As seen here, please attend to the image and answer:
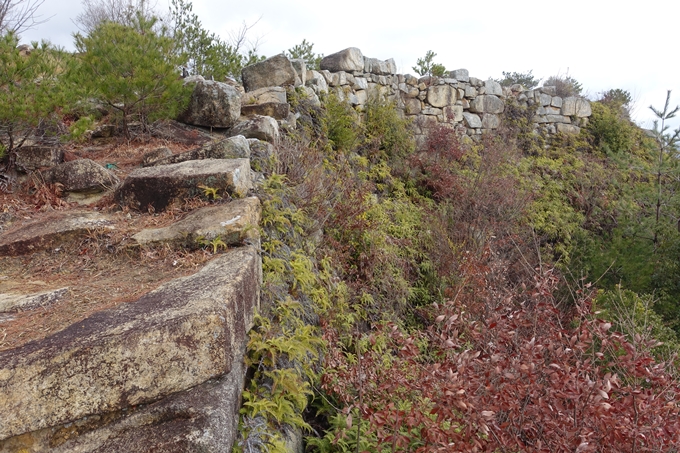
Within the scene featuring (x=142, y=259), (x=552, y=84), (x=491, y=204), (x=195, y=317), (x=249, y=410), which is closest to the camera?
(x=195, y=317)

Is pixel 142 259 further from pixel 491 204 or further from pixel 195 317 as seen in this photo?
pixel 491 204

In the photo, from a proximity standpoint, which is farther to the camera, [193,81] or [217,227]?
[193,81]

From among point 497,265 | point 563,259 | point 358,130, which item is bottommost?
point 563,259

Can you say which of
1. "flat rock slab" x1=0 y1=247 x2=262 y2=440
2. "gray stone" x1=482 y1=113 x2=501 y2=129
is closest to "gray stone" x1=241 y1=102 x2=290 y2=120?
"flat rock slab" x1=0 y1=247 x2=262 y2=440

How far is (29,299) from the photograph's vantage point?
2.48 m

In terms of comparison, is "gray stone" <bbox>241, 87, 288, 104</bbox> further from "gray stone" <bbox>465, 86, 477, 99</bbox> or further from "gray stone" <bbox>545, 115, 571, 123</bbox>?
"gray stone" <bbox>545, 115, 571, 123</bbox>

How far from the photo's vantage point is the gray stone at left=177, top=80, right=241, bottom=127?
6.21 meters

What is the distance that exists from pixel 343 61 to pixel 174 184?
682 cm

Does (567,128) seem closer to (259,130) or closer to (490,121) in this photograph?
(490,121)

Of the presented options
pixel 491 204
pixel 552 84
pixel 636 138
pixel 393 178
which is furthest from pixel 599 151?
pixel 393 178

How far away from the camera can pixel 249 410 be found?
2359mm

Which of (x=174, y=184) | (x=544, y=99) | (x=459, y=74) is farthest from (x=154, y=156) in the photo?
(x=544, y=99)

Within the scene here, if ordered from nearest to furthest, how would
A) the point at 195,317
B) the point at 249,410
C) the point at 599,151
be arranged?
the point at 195,317
the point at 249,410
the point at 599,151

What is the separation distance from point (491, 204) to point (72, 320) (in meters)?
7.75
